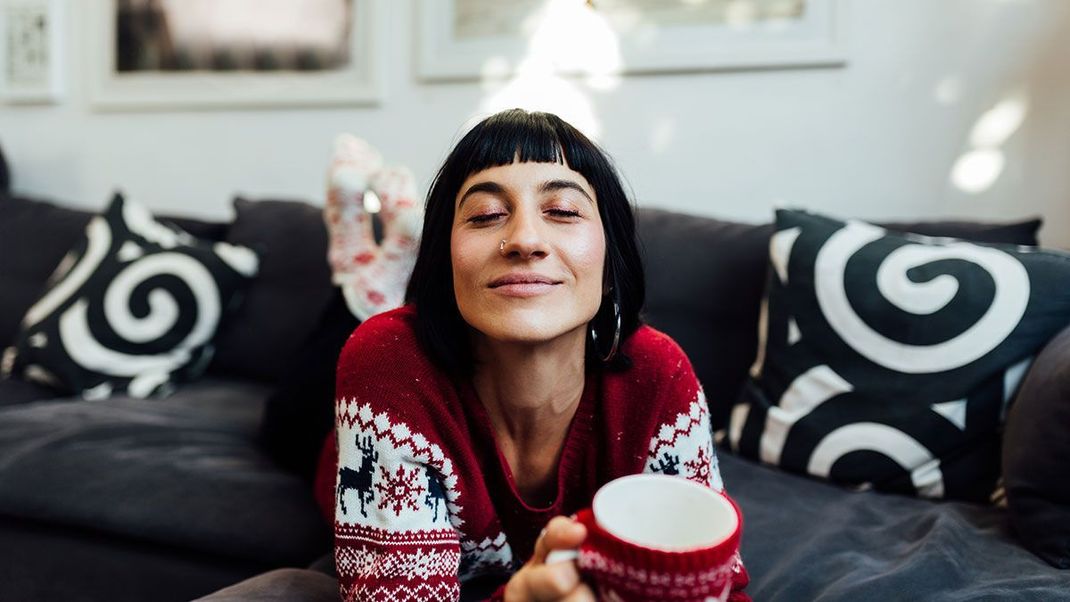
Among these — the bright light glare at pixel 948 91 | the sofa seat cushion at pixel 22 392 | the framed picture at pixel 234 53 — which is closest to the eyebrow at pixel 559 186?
the bright light glare at pixel 948 91

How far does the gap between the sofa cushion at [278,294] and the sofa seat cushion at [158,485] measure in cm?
33

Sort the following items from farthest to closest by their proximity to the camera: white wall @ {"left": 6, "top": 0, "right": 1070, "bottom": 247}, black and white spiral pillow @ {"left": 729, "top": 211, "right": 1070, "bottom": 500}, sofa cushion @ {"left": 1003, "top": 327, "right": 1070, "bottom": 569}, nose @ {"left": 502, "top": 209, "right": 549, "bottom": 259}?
1. white wall @ {"left": 6, "top": 0, "right": 1070, "bottom": 247}
2. black and white spiral pillow @ {"left": 729, "top": 211, "right": 1070, "bottom": 500}
3. sofa cushion @ {"left": 1003, "top": 327, "right": 1070, "bottom": 569}
4. nose @ {"left": 502, "top": 209, "right": 549, "bottom": 259}

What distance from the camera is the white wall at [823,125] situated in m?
1.61

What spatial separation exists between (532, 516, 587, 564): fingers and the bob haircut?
31 centimetres

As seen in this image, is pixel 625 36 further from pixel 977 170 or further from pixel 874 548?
pixel 874 548

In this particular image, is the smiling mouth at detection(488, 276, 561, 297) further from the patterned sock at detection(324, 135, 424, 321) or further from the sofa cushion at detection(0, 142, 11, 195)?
the sofa cushion at detection(0, 142, 11, 195)

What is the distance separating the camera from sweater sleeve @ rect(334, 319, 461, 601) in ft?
2.49

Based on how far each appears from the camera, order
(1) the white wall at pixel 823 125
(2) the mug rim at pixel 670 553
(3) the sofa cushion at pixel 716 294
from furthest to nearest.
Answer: (1) the white wall at pixel 823 125 → (3) the sofa cushion at pixel 716 294 → (2) the mug rim at pixel 670 553

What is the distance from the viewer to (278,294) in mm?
1839

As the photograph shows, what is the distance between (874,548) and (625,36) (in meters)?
1.31

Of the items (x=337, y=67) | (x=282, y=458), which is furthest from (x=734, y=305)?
(x=337, y=67)

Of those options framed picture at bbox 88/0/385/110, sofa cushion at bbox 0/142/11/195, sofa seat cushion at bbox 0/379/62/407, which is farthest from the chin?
sofa cushion at bbox 0/142/11/195

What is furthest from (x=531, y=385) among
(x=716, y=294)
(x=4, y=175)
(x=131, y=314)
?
(x=4, y=175)

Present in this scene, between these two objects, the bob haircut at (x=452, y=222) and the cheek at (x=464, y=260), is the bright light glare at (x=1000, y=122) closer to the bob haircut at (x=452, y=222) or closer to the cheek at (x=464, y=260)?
the bob haircut at (x=452, y=222)
